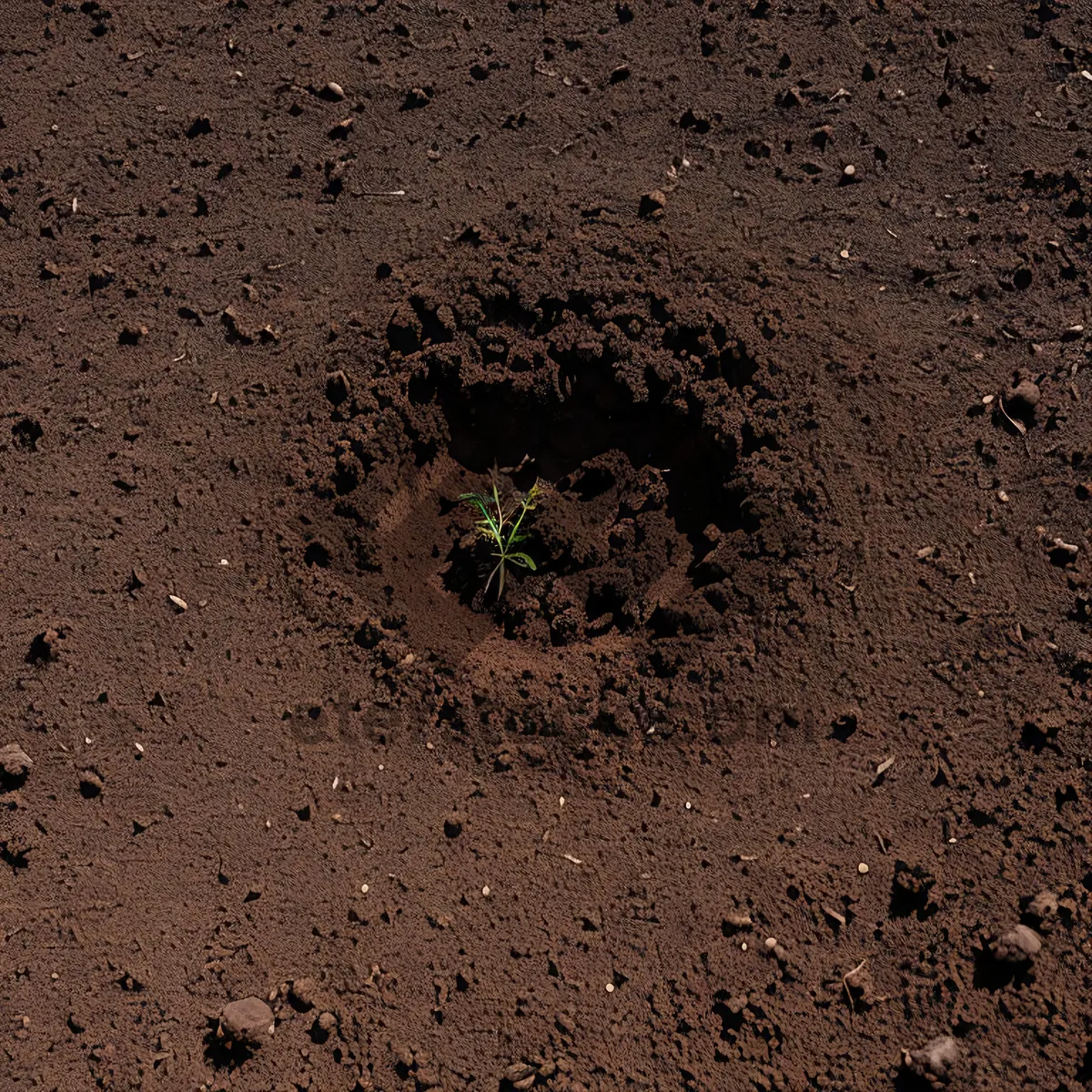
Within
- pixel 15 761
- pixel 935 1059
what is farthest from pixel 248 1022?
pixel 935 1059

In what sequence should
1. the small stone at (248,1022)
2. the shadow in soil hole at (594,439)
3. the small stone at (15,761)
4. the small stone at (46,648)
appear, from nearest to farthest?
the small stone at (248,1022)
the small stone at (15,761)
the small stone at (46,648)
the shadow in soil hole at (594,439)

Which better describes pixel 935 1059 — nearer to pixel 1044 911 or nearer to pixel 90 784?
pixel 1044 911

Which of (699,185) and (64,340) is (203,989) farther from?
(699,185)

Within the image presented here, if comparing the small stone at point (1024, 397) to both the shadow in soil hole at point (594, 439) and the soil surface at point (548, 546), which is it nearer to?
the soil surface at point (548, 546)

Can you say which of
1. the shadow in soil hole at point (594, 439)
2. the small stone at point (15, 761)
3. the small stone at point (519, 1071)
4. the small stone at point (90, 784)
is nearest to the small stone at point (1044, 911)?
the shadow in soil hole at point (594, 439)

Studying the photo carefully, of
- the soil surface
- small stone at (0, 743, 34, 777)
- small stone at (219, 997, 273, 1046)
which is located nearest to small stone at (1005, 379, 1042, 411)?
the soil surface

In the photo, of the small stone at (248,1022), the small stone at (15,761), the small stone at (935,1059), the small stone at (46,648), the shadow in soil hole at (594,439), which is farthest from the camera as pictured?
the shadow in soil hole at (594,439)

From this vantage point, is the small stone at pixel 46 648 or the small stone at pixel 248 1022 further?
the small stone at pixel 46 648
